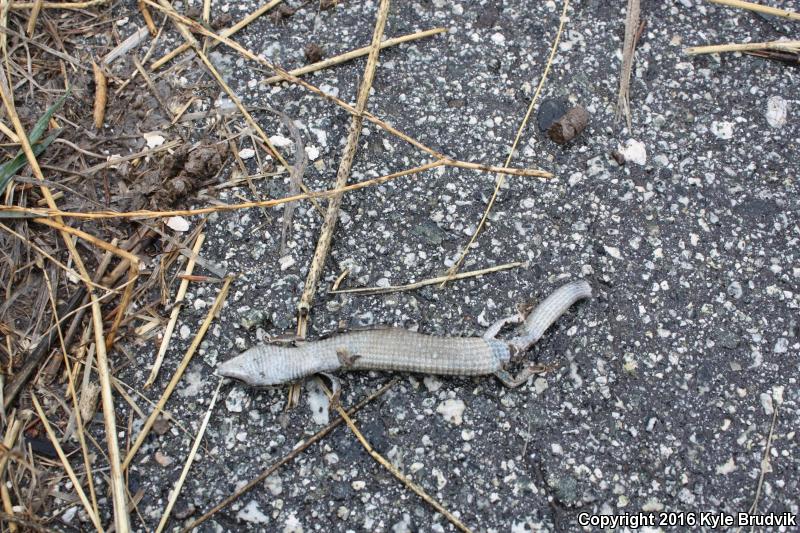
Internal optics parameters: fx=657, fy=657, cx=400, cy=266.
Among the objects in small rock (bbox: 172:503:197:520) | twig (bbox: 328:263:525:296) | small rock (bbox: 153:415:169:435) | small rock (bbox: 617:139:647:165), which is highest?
small rock (bbox: 617:139:647:165)

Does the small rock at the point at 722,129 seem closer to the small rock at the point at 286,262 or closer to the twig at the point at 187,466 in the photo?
Answer: the small rock at the point at 286,262

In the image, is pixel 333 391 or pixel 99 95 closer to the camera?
pixel 333 391

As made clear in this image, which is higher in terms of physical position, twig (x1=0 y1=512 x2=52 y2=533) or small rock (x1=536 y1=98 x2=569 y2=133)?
small rock (x1=536 y1=98 x2=569 y2=133)

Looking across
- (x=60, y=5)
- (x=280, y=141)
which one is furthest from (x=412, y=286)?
(x=60, y=5)

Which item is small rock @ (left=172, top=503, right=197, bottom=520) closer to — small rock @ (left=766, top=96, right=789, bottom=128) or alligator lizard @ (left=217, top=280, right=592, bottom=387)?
alligator lizard @ (left=217, top=280, right=592, bottom=387)

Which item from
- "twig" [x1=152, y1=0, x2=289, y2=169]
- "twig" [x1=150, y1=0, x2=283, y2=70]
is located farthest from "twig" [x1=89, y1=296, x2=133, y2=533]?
"twig" [x1=150, y1=0, x2=283, y2=70]

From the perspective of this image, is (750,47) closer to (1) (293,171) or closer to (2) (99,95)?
(1) (293,171)
